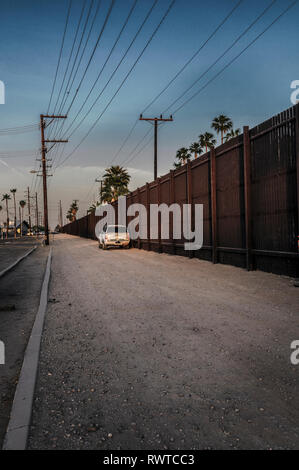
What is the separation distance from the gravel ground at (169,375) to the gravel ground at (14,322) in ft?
0.96

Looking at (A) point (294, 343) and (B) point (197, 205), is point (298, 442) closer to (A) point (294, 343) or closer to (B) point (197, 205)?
(A) point (294, 343)

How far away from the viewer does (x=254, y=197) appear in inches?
375

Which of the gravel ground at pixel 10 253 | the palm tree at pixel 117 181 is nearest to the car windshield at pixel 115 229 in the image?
the gravel ground at pixel 10 253

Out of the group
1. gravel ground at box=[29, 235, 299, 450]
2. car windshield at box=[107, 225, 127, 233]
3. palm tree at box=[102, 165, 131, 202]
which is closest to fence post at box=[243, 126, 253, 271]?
gravel ground at box=[29, 235, 299, 450]

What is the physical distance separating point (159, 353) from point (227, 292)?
12.0ft

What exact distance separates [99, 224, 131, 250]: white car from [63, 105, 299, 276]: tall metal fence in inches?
379

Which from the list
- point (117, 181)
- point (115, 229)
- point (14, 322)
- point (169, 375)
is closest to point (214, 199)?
point (14, 322)

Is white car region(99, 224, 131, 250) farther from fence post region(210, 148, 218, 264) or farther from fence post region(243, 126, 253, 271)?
fence post region(243, 126, 253, 271)

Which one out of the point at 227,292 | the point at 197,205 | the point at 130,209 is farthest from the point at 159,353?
the point at 130,209

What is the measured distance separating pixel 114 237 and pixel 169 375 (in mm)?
19210

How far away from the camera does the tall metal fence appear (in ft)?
26.3

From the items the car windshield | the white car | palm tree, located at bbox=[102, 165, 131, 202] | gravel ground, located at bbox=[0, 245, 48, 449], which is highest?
palm tree, located at bbox=[102, 165, 131, 202]

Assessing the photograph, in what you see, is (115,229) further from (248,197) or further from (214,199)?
(248,197)

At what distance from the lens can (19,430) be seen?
7.20 feet
